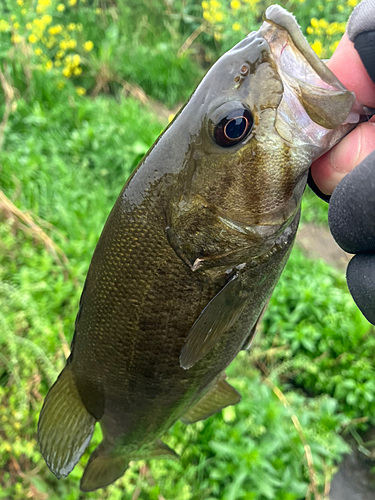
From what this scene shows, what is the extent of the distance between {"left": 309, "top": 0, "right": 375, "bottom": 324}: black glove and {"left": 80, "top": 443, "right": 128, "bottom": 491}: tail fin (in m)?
1.03

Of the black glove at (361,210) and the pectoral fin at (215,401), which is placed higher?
the black glove at (361,210)

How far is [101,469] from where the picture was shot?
4.52ft

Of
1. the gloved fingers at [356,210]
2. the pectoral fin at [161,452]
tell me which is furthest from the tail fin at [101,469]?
the gloved fingers at [356,210]

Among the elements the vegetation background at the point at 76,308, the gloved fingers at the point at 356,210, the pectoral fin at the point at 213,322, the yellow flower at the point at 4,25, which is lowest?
the vegetation background at the point at 76,308

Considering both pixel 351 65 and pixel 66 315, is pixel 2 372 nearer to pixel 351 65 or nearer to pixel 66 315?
pixel 66 315

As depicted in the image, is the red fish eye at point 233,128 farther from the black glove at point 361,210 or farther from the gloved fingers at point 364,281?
the gloved fingers at point 364,281

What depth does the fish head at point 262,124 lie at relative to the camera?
894 mm

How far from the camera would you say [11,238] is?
Answer: 95.1 inches

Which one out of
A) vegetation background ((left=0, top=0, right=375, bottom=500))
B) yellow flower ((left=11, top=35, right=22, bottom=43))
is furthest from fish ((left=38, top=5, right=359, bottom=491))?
yellow flower ((left=11, top=35, right=22, bottom=43))

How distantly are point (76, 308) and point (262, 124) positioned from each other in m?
1.82

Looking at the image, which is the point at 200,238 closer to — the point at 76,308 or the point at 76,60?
the point at 76,308

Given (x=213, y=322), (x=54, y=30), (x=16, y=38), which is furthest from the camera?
(x=54, y=30)

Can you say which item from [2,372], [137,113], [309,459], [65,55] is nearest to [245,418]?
[309,459]

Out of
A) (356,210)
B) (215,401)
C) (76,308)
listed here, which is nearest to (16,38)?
(76,308)
